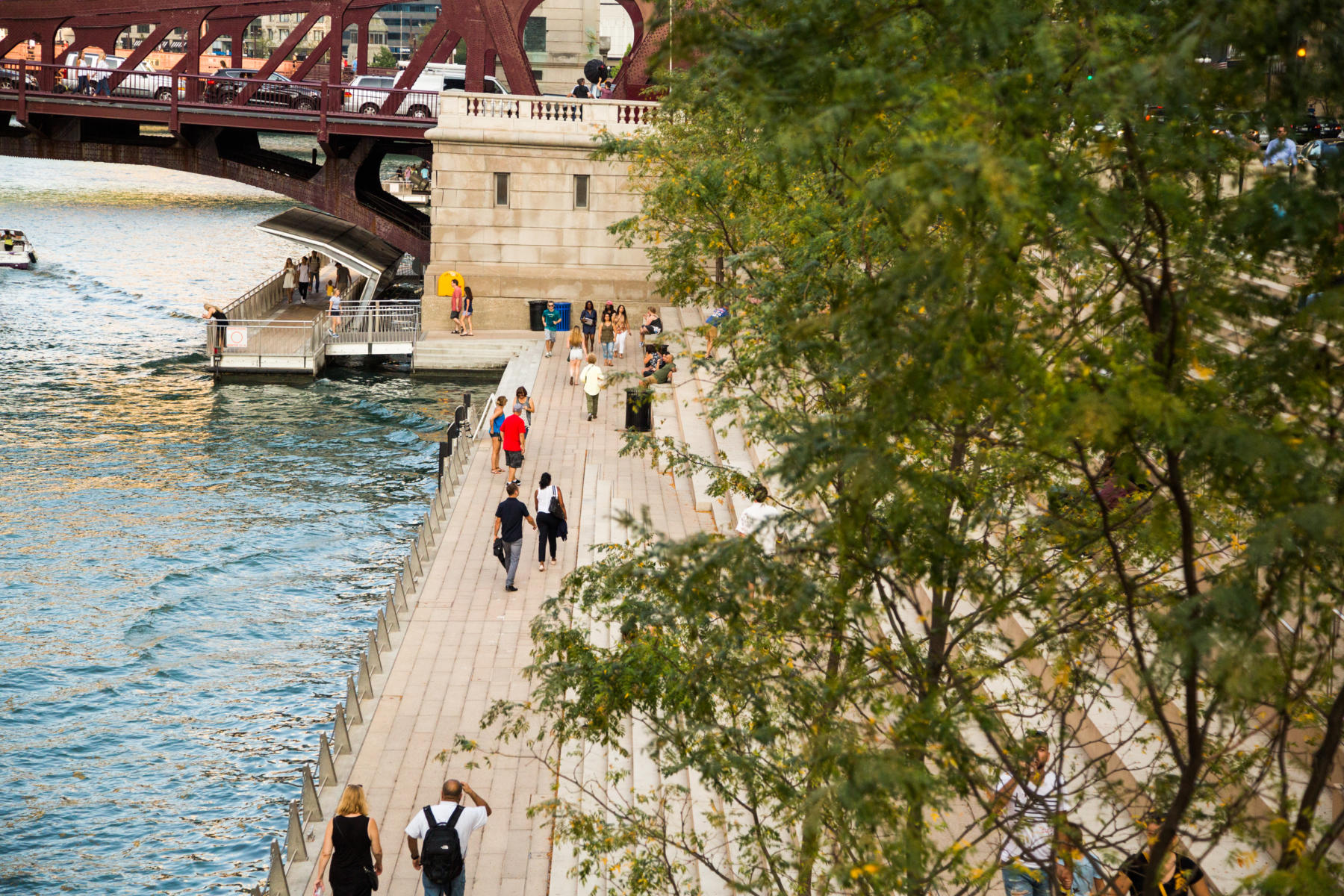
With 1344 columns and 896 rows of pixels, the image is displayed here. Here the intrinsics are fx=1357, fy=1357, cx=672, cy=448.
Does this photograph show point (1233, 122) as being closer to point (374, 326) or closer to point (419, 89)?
point (374, 326)

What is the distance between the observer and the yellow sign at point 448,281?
3781cm

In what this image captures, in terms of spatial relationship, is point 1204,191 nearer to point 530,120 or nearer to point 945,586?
point 945,586

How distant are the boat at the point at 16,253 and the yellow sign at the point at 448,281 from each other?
2712cm

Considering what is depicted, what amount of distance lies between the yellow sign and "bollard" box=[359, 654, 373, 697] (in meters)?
24.1

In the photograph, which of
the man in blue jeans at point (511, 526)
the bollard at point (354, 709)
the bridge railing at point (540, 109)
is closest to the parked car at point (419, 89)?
the bridge railing at point (540, 109)

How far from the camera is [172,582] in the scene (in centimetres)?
2077

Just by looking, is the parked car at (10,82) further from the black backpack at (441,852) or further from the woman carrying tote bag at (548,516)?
→ the black backpack at (441,852)

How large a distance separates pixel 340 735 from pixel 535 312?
26185mm

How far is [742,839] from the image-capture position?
22.2 ft

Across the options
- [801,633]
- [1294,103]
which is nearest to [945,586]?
[801,633]

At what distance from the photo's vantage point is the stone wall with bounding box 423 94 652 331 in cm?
3747

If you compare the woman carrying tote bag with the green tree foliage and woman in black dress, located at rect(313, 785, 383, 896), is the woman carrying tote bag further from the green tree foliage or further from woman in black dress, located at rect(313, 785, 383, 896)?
the green tree foliage

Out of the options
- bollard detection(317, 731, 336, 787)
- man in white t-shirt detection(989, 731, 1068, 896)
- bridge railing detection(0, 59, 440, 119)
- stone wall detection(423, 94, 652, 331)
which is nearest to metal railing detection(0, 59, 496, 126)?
bridge railing detection(0, 59, 440, 119)

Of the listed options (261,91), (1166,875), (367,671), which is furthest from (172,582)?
(261,91)
